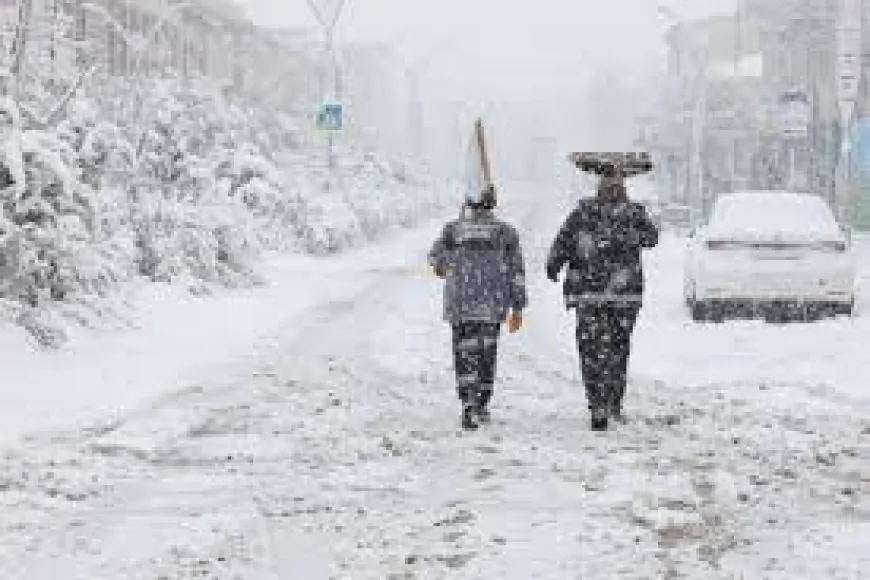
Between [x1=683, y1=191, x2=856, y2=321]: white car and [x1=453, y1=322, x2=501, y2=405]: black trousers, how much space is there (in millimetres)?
6598

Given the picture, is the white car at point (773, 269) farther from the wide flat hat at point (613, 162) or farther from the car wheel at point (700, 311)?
the wide flat hat at point (613, 162)

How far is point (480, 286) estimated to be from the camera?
1000 cm

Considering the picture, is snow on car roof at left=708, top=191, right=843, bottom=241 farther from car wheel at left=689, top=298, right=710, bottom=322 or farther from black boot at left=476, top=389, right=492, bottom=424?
black boot at left=476, top=389, right=492, bottom=424

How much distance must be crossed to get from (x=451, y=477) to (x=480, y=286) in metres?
2.24

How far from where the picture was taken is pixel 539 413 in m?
10.4

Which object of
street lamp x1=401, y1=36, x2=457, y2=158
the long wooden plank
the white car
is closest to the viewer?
the long wooden plank

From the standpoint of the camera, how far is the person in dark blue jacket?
998 centimetres

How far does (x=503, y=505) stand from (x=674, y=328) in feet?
30.8

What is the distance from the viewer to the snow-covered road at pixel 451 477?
6.23m

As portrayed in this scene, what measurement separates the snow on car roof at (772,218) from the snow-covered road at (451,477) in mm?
2581

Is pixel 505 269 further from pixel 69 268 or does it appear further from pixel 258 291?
pixel 258 291

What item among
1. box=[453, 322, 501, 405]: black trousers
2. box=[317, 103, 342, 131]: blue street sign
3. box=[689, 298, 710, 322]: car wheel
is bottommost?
box=[689, 298, 710, 322]: car wheel

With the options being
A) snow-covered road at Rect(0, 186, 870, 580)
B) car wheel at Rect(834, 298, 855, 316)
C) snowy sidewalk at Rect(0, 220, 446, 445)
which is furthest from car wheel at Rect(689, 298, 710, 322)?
snowy sidewalk at Rect(0, 220, 446, 445)

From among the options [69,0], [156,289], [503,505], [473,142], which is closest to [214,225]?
[156,289]
